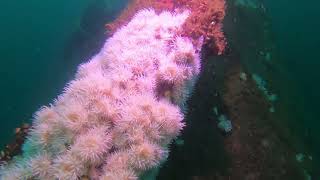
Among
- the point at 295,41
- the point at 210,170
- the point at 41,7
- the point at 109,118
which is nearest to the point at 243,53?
the point at 210,170

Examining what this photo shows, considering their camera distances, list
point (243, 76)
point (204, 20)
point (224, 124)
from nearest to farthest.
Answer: point (204, 20), point (224, 124), point (243, 76)

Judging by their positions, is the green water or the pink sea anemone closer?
the pink sea anemone

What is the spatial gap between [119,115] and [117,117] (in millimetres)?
31

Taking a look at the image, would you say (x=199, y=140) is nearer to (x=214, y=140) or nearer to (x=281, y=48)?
(x=214, y=140)

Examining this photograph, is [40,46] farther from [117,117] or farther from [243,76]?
[117,117]

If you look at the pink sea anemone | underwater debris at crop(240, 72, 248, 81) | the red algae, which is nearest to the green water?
the red algae

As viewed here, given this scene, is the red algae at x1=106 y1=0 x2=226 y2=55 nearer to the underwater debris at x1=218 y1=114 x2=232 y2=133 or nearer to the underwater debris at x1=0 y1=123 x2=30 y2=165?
the underwater debris at x1=218 y1=114 x2=232 y2=133

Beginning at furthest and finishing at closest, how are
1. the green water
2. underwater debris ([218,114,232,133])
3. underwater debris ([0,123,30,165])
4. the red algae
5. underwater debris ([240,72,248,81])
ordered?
the green water → underwater debris ([240,72,248,81]) → underwater debris ([218,114,232,133]) → the red algae → underwater debris ([0,123,30,165])

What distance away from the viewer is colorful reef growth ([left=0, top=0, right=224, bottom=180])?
322 centimetres

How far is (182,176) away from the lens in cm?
419

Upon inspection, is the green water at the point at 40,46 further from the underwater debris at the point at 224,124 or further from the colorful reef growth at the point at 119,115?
the colorful reef growth at the point at 119,115

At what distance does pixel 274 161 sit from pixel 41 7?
43.6 ft

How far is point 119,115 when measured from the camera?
348 centimetres

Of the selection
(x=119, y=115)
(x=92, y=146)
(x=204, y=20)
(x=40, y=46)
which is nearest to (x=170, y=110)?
(x=119, y=115)
